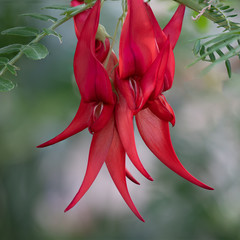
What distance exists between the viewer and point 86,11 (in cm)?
68

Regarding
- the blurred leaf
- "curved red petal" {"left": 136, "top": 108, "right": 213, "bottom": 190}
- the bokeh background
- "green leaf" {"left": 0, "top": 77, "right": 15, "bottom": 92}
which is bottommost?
the bokeh background

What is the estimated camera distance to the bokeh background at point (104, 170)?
1.94 metres

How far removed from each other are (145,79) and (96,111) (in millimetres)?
74

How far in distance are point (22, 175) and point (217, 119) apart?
0.80 metres

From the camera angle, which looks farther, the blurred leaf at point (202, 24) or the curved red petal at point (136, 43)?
the blurred leaf at point (202, 24)

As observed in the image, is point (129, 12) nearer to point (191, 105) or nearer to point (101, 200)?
point (191, 105)

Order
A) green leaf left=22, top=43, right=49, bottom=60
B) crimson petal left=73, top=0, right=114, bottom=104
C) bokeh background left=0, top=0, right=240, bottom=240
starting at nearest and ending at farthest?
crimson petal left=73, top=0, right=114, bottom=104, green leaf left=22, top=43, right=49, bottom=60, bokeh background left=0, top=0, right=240, bottom=240

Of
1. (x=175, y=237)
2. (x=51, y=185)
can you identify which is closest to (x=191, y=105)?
(x=175, y=237)

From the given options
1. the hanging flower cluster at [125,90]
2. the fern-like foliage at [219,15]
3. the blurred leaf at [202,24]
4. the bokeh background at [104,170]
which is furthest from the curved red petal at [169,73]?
the bokeh background at [104,170]

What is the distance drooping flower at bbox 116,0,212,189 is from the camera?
0.58m

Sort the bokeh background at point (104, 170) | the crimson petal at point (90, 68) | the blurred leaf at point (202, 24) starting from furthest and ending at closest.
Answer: the bokeh background at point (104, 170), the blurred leaf at point (202, 24), the crimson petal at point (90, 68)

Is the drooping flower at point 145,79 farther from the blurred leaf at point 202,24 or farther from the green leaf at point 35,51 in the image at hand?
the blurred leaf at point 202,24

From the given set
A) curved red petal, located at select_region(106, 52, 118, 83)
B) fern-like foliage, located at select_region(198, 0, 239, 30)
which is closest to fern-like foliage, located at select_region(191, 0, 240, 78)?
fern-like foliage, located at select_region(198, 0, 239, 30)

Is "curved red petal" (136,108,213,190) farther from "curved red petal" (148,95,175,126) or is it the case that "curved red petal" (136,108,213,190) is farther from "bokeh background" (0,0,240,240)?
"bokeh background" (0,0,240,240)
